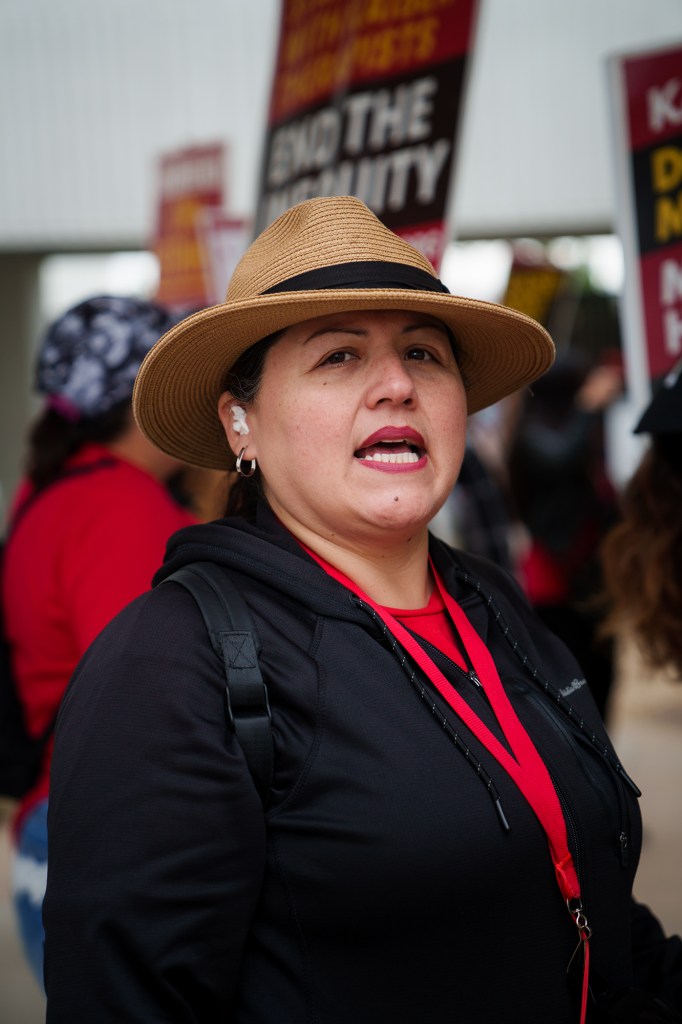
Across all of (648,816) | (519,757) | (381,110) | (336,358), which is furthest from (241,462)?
(648,816)

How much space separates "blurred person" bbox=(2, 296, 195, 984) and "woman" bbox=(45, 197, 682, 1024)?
2.09 feet

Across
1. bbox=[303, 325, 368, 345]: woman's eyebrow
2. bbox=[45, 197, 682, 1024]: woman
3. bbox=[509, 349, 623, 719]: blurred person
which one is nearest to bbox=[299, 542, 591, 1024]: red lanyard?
bbox=[45, 197, 682, 1024]: woman

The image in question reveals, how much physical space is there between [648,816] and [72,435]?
162 inches

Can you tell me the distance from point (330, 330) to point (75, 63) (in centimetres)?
1479

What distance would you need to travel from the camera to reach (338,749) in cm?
154

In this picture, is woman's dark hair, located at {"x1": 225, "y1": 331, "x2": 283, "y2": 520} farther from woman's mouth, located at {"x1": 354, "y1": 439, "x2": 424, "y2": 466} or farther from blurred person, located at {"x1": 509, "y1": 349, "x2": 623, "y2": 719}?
blurred person, located at {"x1": 509, "y1": 349, "x2": 623, "y2": 719}

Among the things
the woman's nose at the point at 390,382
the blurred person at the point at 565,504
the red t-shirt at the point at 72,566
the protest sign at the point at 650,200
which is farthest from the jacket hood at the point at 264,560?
the blurred person at the point at 565,504

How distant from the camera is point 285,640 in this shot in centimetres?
161

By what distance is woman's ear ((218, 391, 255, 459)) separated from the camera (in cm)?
189

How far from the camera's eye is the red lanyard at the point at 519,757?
162 cm

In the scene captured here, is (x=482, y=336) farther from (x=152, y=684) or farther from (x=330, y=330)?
(x=152, y=684)

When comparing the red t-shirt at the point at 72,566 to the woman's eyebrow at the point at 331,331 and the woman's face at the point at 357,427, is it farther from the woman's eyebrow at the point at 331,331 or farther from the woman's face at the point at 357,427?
the woman's eyebrow at the point at 331,331

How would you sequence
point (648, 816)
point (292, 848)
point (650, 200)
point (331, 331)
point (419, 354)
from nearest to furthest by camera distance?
point (292, 848) < point (331, 331) < point (419, 354) < point (650, 200) < point (648, 816)

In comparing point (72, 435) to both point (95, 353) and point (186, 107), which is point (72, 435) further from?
point (186, 107)
